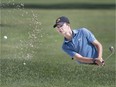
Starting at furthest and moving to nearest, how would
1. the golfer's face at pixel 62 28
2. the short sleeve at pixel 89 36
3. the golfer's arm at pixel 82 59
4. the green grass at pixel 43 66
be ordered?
the green grass at pixel 43 66 < the short sleeve at pixel 89 36 < the golfer's arm at pixel 82 59 < the golfer's face at pixel 62 28

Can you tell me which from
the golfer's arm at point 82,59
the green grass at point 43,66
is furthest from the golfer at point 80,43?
the green grass at point 43,66

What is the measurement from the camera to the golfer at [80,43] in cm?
619

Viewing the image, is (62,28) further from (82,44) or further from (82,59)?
(82,59)

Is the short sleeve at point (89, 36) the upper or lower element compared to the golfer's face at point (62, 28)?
lower

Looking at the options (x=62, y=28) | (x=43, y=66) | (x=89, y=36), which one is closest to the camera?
(x=62, y=28)

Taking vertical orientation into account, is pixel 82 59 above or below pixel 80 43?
below

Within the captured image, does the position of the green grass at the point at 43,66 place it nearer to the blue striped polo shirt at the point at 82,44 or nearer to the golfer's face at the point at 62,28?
the blue striped polo shirt at the point at 82,44

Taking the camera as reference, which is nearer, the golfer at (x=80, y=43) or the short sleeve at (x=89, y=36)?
the golfer at (x=80, y=43)

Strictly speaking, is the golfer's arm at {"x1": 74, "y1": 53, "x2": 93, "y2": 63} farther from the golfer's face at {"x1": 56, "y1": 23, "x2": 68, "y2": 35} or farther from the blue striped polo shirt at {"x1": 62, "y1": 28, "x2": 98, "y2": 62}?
the golfer's face at {"x1": 56, "y1": 23, "x2": 68, "y2": 35}

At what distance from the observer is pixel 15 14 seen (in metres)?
23.3

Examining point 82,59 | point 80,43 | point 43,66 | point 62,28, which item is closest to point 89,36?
point 80,43

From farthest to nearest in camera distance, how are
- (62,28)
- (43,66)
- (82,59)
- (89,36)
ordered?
(43,66) → (89,36) → (82,59) → (62,28)

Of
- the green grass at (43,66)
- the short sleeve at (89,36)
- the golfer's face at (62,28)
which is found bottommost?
the green grass at (43,66)

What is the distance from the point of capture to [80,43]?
6324 mm
